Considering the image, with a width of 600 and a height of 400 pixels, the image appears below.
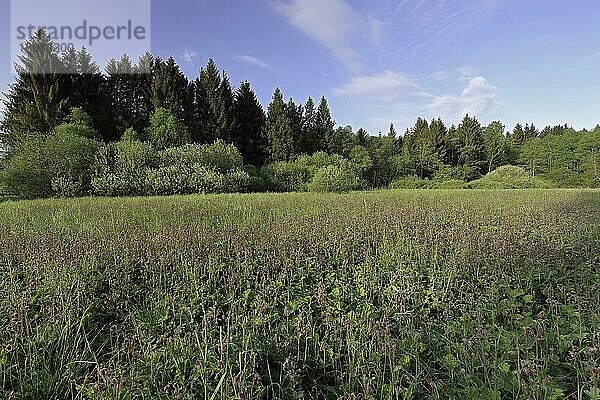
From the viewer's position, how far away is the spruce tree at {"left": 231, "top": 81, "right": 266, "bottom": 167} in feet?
132

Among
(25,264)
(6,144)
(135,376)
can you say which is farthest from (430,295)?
(6,144)

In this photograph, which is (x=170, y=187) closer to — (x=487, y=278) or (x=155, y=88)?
(x=155, y=88)

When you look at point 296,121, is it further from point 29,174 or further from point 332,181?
point 29,174

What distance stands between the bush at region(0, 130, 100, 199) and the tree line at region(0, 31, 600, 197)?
0.07m

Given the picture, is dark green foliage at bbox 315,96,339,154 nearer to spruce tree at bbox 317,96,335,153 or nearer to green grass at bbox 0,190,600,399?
spruce tree at bbox 317,96,335,153

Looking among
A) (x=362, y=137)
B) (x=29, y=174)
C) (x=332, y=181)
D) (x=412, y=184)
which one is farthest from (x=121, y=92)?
(x=412, y=184)

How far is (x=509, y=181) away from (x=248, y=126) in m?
29.5

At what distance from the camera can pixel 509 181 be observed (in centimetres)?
4238

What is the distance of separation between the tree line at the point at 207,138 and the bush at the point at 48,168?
0.24 feet

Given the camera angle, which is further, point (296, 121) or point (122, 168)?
point (296, 121)

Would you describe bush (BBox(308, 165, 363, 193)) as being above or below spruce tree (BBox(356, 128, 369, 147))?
below

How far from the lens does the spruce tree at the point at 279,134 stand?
1538 inches

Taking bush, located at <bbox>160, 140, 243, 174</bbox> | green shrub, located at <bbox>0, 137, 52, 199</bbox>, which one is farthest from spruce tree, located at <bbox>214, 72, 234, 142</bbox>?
green shrub, located at <bbox>0, 137, 52, 199</bbox>

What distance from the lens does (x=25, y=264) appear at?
450 centimetres
